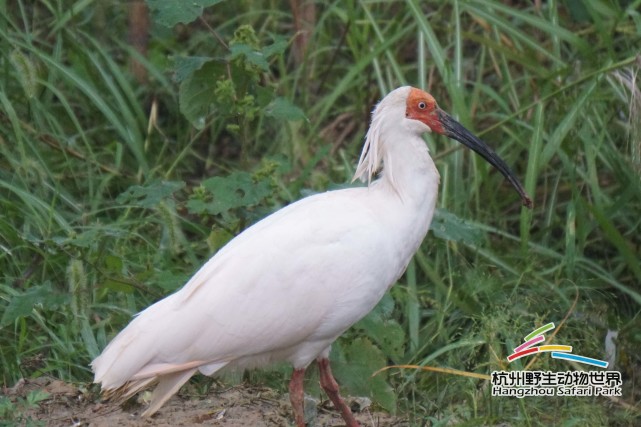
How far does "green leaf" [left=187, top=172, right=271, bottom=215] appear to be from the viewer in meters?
5.19

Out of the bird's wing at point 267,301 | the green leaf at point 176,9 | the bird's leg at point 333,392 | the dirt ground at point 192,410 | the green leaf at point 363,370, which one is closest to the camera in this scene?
the bird's wing at point 267,301

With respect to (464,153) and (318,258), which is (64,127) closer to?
(464,153)

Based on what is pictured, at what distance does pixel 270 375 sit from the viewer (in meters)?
5.66

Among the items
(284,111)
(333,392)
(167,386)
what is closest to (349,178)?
(284,111)

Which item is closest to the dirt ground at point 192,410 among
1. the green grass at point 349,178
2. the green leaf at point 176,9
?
the green grass at point 349,178

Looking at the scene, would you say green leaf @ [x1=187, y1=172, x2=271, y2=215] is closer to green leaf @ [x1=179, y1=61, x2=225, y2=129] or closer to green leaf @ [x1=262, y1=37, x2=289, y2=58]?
green leaf @ [x1=179, y1=61, x2=225, y2=129]

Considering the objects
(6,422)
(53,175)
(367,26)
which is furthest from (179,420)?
(367,26)

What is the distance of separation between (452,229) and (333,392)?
998 millimetres

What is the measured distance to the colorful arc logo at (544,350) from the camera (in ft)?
17.1

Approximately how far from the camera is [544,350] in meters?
5.29

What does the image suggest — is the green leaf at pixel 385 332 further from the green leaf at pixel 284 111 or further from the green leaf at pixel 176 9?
the green leaf at pixel 176 9

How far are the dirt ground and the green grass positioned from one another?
166mm

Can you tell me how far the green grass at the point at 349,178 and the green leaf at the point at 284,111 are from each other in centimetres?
1

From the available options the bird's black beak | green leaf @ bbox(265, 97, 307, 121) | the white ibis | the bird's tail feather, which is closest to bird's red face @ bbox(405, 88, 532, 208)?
the bird's black beak
